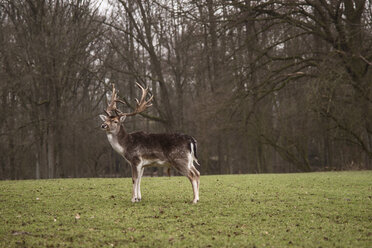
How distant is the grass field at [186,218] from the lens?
6.34 metres

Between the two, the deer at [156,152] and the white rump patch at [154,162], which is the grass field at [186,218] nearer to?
the deer at [156,152]

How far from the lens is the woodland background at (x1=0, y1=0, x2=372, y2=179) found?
19812 mm

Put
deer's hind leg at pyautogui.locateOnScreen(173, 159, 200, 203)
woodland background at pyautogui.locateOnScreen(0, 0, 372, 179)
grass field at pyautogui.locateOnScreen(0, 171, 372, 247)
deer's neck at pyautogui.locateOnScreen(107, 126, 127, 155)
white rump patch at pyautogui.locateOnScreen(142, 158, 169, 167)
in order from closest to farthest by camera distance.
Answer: grass field at pyautogui.locateOnScreen(0, 171, 372, 247) < deer's hind leg at pyautogui.locateOnScreen(173, 159, 200, 203) < white rump patch at pyautogui.locateOnScreen(142, 158, 169, 167) < deer's neck at pyautogui.locateOnScreen(107, 126, 127, 155) < woodland background at pyautogui.locateOnScreen(0, 0, 372, 179)

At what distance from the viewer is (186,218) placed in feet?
25.7

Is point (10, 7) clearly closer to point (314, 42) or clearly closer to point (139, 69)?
point (139, 69)

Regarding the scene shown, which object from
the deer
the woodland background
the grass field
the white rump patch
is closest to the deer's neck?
the deer

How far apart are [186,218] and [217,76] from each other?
22.7 metres


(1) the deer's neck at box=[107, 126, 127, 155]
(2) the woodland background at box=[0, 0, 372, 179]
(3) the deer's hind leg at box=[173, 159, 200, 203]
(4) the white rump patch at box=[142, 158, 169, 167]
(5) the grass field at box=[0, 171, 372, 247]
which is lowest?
(5) the grass field at box=[0, 171, 372, 247]

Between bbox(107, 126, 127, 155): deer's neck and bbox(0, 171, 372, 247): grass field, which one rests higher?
bbox(107, 126, 127, 155): deer's neck

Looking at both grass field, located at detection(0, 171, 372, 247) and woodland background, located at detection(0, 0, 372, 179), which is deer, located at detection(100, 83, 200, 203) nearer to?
grass field, located at detection(0, 171, 372, 247)

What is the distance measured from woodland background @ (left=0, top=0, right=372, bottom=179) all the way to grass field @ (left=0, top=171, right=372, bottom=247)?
9.02 meters

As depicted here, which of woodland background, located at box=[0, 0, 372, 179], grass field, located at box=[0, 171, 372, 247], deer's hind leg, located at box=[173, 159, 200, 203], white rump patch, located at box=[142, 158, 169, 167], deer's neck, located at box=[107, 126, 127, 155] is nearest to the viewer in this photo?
grass field, located at box=[0, 171, 372, 247]

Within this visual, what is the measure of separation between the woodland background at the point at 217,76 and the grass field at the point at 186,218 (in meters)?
9.02

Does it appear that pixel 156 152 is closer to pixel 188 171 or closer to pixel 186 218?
pixel 188 171
